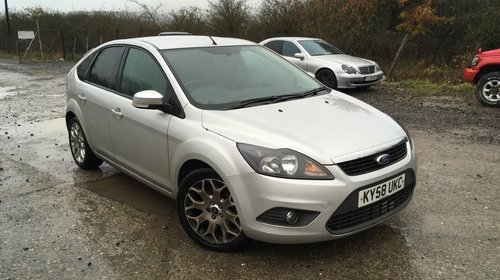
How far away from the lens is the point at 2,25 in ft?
114

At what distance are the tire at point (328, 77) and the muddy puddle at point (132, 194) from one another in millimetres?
7202

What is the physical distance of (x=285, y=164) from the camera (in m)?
3.09

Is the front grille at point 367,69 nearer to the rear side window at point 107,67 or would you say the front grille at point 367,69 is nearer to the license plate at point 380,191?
the rear side window at point 107,67

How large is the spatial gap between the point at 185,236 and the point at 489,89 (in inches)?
296

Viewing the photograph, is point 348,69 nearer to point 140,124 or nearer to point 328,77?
point 328,77

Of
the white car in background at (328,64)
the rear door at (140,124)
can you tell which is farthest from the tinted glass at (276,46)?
the rear door at (140,124)

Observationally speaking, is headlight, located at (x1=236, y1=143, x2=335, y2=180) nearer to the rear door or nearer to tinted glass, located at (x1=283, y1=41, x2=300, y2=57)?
the rear door

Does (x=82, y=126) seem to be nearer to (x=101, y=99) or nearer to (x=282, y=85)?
(x=101, y=99)

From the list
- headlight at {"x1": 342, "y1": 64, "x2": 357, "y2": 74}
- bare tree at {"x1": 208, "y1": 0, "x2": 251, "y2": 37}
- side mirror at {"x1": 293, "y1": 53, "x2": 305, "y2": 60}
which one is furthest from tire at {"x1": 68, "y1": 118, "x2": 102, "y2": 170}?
bare tree at {"x1": 208, "y1": 0, "x2": 251, "y2": 37}

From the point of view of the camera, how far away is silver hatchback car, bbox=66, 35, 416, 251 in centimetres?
308

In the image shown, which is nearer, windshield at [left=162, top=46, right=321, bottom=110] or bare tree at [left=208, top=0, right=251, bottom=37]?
windshield at [left=162, top=46, right=321, bottom=110]

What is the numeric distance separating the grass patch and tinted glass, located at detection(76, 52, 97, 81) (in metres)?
8.56

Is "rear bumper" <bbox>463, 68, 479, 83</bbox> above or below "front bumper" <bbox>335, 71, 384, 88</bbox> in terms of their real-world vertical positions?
above

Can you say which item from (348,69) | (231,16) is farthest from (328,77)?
(231,16)
